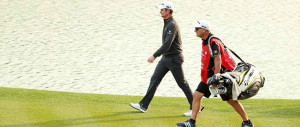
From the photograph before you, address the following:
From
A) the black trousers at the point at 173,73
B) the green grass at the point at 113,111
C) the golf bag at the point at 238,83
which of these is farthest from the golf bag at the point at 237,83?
the black trousers at the point at 173,73

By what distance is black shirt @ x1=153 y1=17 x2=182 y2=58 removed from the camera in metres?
8.38

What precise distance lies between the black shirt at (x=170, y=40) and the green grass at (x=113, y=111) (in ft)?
3.11

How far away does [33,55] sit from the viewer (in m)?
16.4

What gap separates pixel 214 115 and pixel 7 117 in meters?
2.99

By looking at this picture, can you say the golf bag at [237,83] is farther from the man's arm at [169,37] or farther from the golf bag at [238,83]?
the man's arm at [169,37]

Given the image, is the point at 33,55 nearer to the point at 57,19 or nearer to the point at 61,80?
the point at 61,80

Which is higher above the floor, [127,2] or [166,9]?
[166,9]

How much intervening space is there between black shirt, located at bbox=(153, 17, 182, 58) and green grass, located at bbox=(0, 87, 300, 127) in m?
0.95

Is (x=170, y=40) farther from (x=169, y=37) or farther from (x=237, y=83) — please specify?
(x=237, y=83)

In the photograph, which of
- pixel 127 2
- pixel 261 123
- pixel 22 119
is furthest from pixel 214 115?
pixel 127 2

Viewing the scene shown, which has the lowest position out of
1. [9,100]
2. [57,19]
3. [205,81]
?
[57,19]

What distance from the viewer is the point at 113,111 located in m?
8.97

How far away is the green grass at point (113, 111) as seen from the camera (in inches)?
318

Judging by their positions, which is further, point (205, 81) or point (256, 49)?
point (256, 49)
